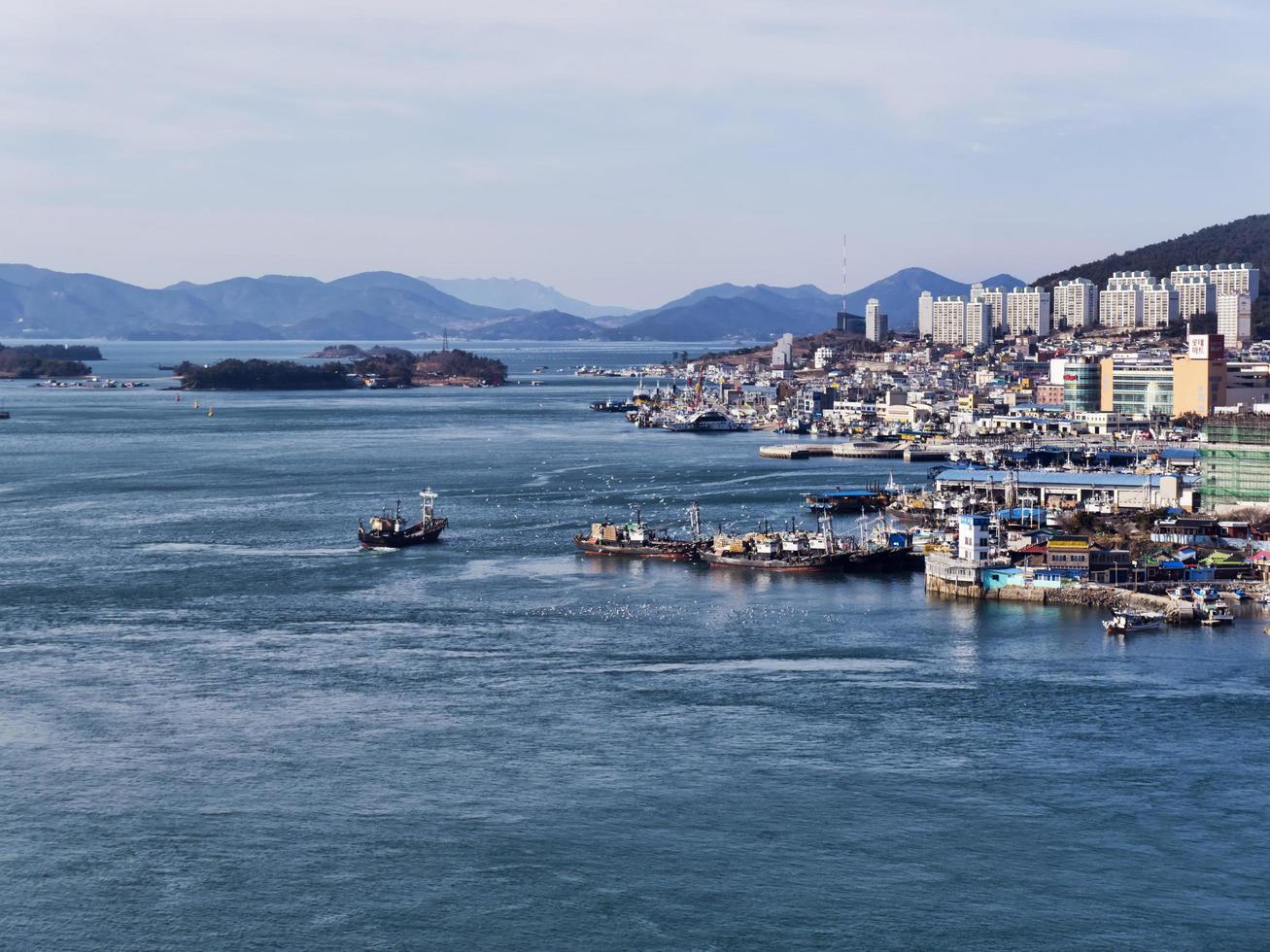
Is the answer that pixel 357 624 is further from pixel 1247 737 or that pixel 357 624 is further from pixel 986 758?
pixel 1247 737

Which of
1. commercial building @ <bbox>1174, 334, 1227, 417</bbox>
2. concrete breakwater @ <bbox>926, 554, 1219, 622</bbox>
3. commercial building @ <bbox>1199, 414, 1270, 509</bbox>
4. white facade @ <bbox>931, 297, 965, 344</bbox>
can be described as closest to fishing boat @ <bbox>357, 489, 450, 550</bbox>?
concrete breakwater @ <bbox>926, 554, 1219, 622</bbox>

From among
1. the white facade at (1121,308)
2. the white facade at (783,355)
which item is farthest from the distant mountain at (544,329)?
the white facade at (1121,308)

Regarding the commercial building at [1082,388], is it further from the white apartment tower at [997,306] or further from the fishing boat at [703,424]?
the white apartment tower at [997,306]

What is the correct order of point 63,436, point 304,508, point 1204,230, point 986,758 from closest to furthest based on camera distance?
point 986,758 < point 304,508 < point 63,436 < point 1204,230

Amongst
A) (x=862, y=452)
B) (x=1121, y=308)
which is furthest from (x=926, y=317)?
(x=862, y=452)

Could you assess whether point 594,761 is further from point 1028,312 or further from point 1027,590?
point 1028,312

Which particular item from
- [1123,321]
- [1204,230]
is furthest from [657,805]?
[1204,230]
